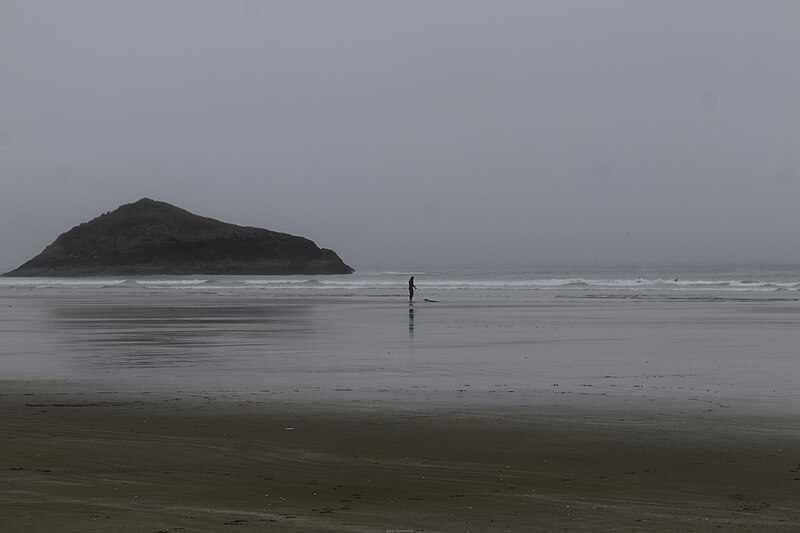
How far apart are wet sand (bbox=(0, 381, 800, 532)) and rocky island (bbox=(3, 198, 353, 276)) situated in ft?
409

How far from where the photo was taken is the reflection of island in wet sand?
653 cm

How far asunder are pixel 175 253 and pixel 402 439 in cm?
13656

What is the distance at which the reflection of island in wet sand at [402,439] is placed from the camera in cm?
653

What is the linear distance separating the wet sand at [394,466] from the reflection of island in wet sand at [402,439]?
32 millimetres

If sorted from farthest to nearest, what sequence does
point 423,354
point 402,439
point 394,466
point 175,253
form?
1. point 175,253
2. point 423,354
3. point 402,439
4. point 394,466

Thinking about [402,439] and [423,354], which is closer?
[402,439]

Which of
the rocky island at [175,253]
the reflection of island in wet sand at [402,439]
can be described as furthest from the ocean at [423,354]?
the rocky island at [175,253]

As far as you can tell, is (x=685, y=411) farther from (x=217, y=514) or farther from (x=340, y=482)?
(x=217, y=514)

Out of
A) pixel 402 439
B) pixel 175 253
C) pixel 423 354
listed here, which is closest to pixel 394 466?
pixel 402 439

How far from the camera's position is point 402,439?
9523 mm

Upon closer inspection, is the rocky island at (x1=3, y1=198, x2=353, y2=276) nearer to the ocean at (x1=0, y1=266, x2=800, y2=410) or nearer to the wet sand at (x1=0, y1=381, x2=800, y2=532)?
the ocean at (x1=0, y1=266, x2=800, y2=410)

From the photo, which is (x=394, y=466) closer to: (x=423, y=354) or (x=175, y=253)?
(x=423, y=354)

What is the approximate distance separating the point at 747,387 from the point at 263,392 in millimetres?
7101

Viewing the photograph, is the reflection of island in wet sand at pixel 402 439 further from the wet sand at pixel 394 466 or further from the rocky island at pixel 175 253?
the rocky island at pixel 175 253
